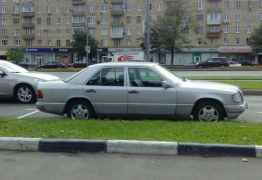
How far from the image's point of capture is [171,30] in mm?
60375

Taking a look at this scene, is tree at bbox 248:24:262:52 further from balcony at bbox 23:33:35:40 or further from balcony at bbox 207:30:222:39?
balcony at bbox 23:33:35:40

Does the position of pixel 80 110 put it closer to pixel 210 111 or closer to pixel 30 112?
pixel 30 112

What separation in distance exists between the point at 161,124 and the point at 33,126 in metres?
2.51

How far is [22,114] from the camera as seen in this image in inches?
420

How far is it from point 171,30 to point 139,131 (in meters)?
54.3

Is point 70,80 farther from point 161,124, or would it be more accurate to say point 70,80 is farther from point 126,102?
point 161,124

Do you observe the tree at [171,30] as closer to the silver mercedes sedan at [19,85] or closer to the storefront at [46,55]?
the storefront at [46,55]

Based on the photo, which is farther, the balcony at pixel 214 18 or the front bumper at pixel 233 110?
the balcony at pixel 214 18

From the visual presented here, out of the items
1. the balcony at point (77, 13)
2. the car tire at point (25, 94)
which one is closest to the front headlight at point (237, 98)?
the car tire at point (25, 94)

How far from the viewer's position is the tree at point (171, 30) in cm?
6053

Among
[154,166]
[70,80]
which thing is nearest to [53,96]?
[70,80]

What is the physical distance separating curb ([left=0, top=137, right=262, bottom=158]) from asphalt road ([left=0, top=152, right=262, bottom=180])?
171mm

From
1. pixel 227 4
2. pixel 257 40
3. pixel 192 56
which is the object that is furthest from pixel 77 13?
pixel 257 40

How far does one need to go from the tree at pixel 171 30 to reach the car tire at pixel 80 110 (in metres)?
52.0
